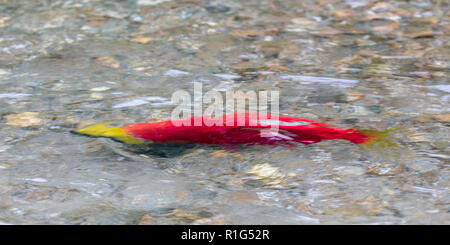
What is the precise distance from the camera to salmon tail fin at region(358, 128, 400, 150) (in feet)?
8.31

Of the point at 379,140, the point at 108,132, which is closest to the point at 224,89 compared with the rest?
the point at 108,132

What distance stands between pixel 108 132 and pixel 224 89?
841 millimetres

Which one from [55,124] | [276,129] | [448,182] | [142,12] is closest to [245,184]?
[276,129]

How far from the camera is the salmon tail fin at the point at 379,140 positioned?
2533mm

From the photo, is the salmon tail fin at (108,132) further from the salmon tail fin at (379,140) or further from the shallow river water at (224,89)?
the salmon tail fin at (379,140)

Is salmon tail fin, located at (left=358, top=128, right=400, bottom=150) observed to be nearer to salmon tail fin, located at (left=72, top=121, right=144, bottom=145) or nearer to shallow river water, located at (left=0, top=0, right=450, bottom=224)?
shallow river water, located at (left=0, top=0, right=450, bottom=224)

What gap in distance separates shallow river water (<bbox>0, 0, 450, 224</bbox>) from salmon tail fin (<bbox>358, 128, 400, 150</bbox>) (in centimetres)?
2

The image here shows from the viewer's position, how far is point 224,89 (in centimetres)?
331

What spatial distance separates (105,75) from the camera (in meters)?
3.51

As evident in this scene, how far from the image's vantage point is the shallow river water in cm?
211

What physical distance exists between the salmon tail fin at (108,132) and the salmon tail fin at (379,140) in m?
1.00

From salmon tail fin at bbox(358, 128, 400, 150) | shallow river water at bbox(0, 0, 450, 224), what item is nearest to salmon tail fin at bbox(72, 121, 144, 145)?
shallow river water at bbox(0, 0, 450, 224)

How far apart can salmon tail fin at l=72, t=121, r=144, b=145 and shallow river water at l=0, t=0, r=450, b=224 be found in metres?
0.06

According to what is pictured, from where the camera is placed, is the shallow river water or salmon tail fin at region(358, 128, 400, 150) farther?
salmon tail fin at region(358, 128, 400, 150)
